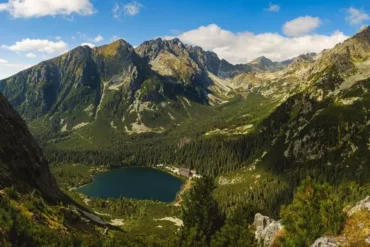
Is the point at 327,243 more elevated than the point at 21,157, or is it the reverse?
the point at 21,157

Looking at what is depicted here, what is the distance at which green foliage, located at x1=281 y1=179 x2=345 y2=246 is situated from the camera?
45250 mm

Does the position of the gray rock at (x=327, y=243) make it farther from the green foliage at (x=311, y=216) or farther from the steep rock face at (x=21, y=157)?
the steep rock face at (x=21, y=157)

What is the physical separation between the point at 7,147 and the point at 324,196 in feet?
308

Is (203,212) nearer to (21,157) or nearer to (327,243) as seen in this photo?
(327,243)

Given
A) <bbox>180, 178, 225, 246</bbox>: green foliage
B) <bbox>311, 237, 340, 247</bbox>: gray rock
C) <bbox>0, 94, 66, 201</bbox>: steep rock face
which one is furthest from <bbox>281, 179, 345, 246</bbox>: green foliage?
<bbox>0, 94, 66, 201</bbox>: steep rock face

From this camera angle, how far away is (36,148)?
416ft

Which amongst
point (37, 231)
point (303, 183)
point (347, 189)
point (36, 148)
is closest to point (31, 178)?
point (36, 148)

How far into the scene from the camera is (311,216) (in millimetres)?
50062

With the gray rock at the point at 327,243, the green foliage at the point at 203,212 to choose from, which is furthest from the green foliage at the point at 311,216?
the green foliage at the point at 203,212

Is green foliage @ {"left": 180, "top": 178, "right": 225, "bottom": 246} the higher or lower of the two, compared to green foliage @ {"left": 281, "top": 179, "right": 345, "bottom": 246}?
lower

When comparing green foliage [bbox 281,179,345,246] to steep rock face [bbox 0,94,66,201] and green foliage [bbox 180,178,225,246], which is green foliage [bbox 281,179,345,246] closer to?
green foliage [bbox 180,178,225,246]

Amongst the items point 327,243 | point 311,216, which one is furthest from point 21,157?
point 327,243

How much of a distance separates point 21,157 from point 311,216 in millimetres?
94024

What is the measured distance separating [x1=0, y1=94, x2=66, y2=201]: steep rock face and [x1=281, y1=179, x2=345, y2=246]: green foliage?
7035 centimetres
